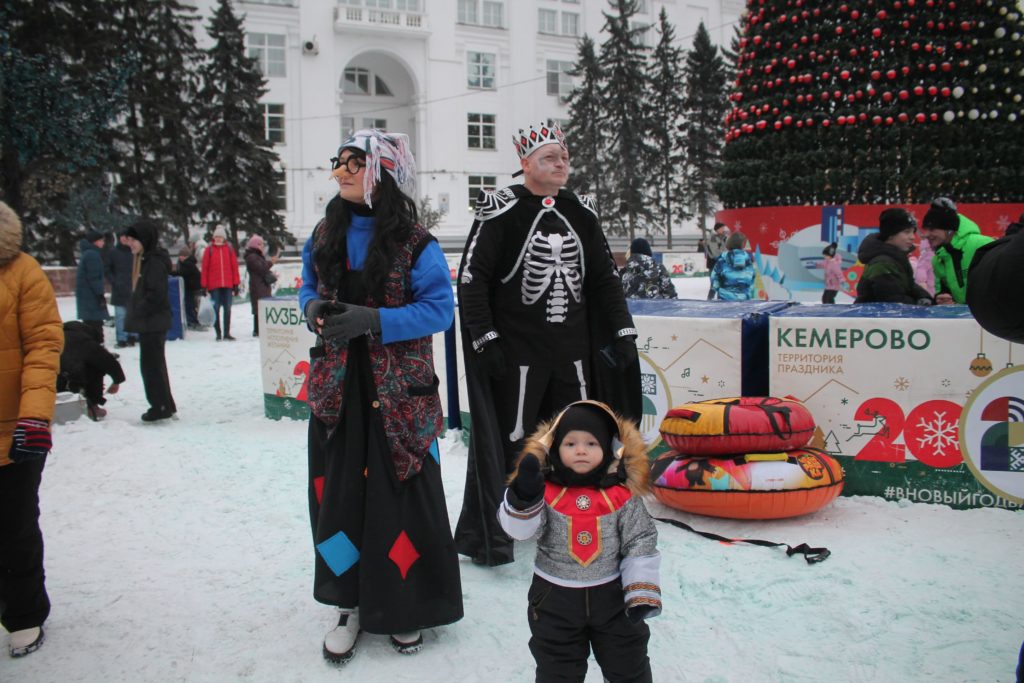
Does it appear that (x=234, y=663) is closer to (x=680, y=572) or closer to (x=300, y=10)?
(x=680, y=572)

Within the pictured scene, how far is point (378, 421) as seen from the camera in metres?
3.16

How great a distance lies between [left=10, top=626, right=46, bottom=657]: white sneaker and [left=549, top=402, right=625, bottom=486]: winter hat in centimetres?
245

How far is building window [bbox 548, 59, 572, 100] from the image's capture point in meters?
46.8

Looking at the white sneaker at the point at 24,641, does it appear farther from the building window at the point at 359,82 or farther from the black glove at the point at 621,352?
the building window at the point at 359,82

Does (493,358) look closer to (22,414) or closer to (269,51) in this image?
(22,414)

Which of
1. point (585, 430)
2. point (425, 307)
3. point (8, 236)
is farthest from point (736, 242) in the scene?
point (8, 236)

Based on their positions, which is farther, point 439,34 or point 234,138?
point 439,34

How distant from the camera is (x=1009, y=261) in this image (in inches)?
68.3

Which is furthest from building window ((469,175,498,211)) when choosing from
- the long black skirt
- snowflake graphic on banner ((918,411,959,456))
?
the long black skirt

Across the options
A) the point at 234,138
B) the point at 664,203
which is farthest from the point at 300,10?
the point at 664,203

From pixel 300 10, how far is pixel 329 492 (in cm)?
4329

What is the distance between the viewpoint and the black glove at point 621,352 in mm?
3865

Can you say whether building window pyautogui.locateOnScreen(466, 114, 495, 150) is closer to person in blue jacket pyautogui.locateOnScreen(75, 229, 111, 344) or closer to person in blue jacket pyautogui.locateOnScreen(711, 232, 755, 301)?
person in blue jacket pyautogui.locateOnScreen(75, 229, 111, 344)

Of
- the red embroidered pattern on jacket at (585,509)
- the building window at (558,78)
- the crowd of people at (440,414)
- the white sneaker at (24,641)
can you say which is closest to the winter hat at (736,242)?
the crowd of people at (440,414)
